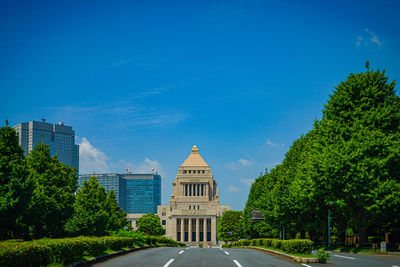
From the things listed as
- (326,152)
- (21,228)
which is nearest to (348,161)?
(326,152)

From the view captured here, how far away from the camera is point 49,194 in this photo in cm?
4525

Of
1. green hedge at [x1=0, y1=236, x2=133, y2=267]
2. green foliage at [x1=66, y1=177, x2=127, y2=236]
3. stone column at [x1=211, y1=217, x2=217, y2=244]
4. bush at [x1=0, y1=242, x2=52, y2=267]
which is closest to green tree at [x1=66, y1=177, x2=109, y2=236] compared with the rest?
green foliage at [x1=66, y1=177, x2=127, y2=236]

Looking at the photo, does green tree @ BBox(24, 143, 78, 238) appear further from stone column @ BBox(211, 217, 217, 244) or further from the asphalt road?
stone column @ BBox(211, 217, 217, 244)

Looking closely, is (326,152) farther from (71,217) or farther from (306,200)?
(71,217)

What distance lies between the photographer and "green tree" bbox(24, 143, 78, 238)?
43591mm

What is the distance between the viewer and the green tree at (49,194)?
143ft

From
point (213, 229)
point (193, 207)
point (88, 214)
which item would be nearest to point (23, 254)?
point (88, 214)

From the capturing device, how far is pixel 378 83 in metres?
33.4

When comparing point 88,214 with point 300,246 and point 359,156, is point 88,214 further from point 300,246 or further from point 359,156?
point 300,246

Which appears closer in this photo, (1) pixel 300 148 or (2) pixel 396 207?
(2) pixel 396 207

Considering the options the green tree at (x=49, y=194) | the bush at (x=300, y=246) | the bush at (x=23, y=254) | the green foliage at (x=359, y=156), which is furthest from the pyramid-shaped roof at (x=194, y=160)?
the bush at (x=23, y=254)

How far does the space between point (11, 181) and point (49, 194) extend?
11.3 meters

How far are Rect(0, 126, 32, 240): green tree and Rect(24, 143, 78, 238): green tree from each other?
6.37 m

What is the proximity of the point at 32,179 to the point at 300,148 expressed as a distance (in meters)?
31.3
